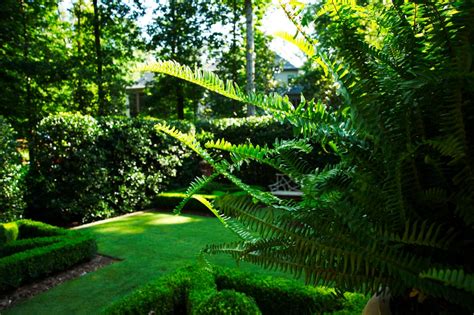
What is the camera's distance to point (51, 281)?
179 inches

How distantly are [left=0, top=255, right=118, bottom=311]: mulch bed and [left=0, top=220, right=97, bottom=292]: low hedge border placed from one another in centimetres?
8

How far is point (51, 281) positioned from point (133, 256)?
116cm

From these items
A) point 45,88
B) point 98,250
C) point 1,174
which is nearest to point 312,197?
point 98,250

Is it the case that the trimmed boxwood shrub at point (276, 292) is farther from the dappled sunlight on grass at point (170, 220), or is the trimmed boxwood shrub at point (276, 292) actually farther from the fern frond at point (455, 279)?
the dappled sunlight on grass at point (170, 220)

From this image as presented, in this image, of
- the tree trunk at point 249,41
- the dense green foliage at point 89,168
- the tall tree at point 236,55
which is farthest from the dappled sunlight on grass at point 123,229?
the tall tree at point 236,55

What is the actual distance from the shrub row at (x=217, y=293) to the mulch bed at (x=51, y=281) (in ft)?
6.66

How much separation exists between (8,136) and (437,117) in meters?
7.17

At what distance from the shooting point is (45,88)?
13734mm

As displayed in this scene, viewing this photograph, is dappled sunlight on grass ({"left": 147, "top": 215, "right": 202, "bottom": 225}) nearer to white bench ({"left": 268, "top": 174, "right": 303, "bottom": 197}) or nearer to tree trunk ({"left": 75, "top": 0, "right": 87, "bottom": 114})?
white bench ({"left": 268, "top": 174, "right": 303, "bottom": 197})

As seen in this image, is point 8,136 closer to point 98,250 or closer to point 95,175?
point 95,175

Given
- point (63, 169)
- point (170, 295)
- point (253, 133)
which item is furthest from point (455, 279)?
point (253, 133)

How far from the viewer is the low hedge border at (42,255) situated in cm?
419

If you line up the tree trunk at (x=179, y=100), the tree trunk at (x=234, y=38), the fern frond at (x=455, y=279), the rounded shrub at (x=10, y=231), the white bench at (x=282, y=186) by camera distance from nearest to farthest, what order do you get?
the fern frond at (x=455, y=279) → the rounded shrub at (x=10, y=231) → the white bench at (x=282, y=186) → the tree trunk at (x=234, y=38) → the tree trunk at (x=179, y=100)

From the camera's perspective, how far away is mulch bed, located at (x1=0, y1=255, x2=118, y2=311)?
13.4 feet
